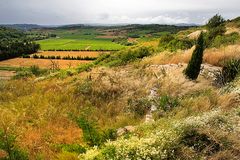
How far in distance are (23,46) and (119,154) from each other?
10243cm

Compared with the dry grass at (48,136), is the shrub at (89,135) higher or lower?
higher

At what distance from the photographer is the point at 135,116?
11.4 meters

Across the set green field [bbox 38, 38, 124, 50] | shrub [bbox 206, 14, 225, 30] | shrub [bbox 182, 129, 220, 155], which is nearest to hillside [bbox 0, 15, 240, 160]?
shrub [bbox 182, 129, 220, 155]

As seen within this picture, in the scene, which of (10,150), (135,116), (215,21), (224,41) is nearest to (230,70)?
(135,116)

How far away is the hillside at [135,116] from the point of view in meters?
6.07

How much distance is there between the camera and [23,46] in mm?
103750

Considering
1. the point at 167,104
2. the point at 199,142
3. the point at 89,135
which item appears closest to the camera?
the point at 199,142

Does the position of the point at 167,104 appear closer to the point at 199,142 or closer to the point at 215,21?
the point at 199,142

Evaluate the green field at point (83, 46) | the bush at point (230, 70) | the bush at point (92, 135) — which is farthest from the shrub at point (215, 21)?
the green field at point (83, 46)

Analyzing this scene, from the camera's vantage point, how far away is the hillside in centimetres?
607

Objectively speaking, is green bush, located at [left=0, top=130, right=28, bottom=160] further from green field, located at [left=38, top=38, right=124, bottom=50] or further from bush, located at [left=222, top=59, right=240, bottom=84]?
green field, located at [left=38, top=38, right=124, bottom=50]

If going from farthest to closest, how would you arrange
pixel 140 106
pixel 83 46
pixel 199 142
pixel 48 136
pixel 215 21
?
pixel 83 46
pixel 215 21
pixel 140 106
pixel 48 136
pixel 199 142

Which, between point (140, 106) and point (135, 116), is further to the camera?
point (140, 106)

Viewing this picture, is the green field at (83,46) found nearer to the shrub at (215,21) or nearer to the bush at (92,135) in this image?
the shrub at (215,21)
